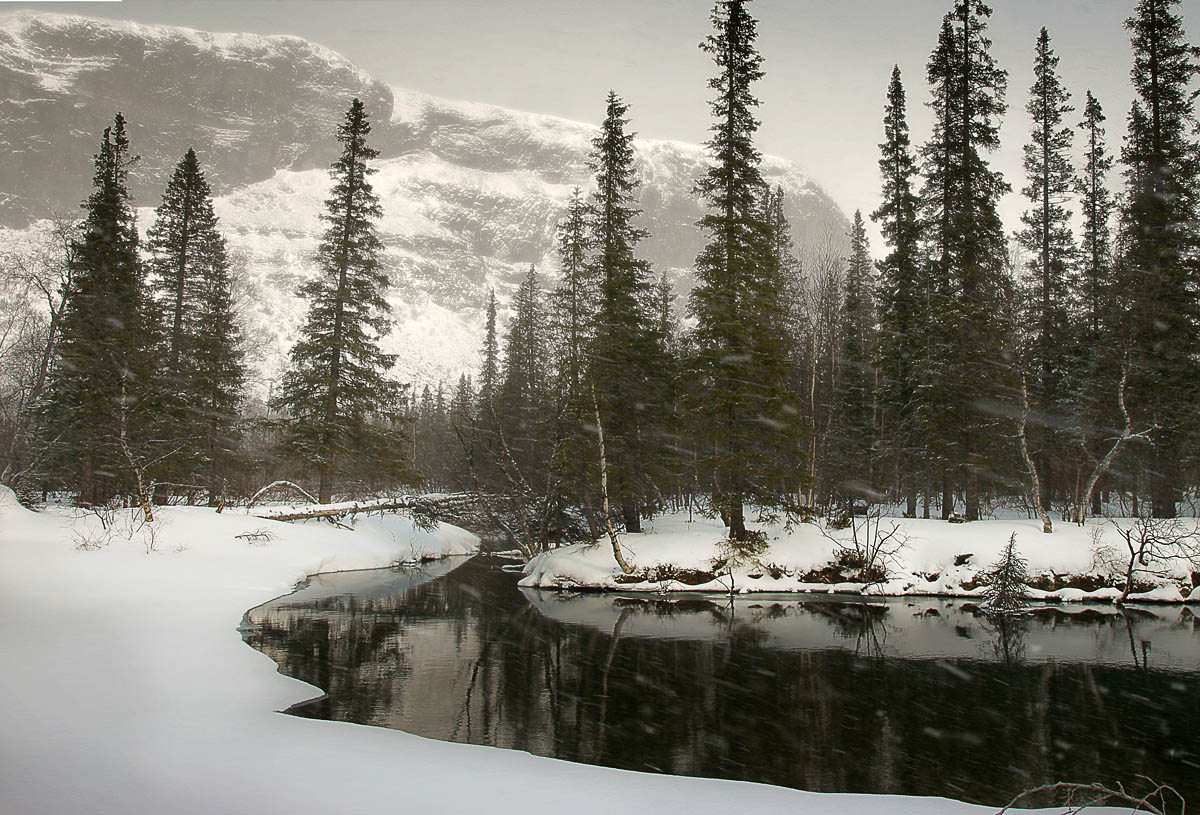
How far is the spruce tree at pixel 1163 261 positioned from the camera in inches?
953

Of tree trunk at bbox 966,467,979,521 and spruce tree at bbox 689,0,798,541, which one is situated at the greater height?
spruce tree at bbox 689,0,798,541

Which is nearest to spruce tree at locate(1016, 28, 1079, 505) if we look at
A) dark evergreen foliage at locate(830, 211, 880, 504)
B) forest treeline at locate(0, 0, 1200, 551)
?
forest treeline at locate(0, 0, 1200, 551)

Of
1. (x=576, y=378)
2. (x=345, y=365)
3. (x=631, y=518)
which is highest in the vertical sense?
(x=345, y=365)

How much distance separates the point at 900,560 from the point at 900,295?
Result: 11.3 meters

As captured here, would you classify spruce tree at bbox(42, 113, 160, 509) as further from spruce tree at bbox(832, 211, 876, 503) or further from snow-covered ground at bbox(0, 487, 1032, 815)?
spruce tree at bbox(832, 211, 876, 503)

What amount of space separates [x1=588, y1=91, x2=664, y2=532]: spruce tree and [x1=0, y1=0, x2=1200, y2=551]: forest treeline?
107 millimetres

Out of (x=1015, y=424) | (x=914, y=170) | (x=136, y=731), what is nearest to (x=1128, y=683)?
(x=1015, y=424)

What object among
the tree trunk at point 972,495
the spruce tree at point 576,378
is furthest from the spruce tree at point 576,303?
the tree trunk at point 972,495

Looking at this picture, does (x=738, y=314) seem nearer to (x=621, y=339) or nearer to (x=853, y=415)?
(x=621, y=339)

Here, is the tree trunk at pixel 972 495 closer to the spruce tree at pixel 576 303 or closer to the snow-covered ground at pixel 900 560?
the snow-covered ground at pixel 900 560

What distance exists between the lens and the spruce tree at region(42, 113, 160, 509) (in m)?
24.6

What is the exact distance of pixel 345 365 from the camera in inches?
1212

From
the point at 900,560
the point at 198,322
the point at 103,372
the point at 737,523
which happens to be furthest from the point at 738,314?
the point at 198,322

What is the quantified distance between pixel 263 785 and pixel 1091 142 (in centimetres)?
4517
